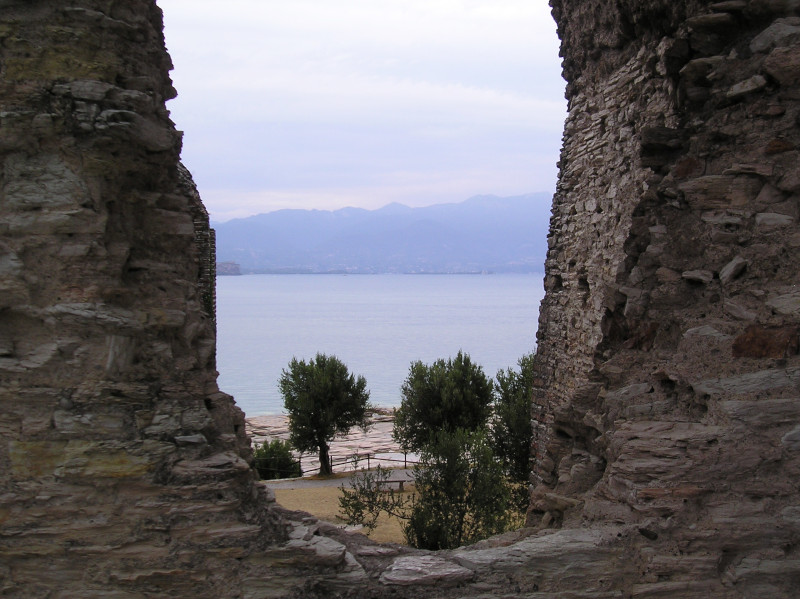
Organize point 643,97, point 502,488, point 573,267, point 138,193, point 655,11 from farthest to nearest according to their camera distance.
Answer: point 502,488
point 573,267
point 643,97
point 655,11
point 138,193

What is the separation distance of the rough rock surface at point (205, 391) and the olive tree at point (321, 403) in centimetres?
1692

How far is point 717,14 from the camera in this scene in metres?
5.11

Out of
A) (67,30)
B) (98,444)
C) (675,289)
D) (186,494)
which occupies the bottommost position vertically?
(186,494)

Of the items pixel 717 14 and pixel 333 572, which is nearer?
pixel 333 572

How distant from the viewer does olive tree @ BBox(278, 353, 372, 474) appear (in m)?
21.7

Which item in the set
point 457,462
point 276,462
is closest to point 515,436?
point 457,462

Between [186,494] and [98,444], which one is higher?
[98,444]

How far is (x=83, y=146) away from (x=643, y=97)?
5233mm

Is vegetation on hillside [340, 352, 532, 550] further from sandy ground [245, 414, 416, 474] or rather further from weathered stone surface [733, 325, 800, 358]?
weathered stone surface [733, 325, 800, 358]

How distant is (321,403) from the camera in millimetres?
21984

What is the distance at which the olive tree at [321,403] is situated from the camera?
71.3 feet

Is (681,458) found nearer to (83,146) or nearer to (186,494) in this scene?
(186,494)

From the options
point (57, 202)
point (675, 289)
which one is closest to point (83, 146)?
point (57, 202)

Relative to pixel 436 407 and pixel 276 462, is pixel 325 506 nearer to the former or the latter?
pixel 436 407
